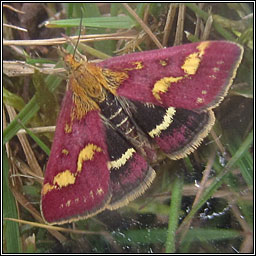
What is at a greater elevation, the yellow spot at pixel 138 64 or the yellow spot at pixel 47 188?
the yellow spot at pixel 138 64

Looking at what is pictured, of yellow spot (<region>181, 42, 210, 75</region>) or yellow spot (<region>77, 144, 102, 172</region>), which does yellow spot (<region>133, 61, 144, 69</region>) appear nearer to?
yellow spot (<region>181, 42, 210, 75</region>)

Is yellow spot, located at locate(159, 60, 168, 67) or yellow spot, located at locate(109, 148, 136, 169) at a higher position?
yellow spot, located at locate(159, 60, 168, 67)

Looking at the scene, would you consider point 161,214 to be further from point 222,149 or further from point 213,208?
point 222,149

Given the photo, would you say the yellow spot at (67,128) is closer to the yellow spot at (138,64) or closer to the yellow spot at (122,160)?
the yellow spot at (122,160)

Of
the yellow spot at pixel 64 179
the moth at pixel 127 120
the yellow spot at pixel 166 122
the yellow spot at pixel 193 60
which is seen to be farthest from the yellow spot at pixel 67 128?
the yellow spot at pixel 193 60

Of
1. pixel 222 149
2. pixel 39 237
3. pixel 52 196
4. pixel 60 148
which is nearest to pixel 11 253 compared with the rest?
pixel 39 237

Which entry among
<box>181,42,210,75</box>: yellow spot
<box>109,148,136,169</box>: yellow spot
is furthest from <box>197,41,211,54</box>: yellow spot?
<box>109,148,136,169</box>: yellow spot

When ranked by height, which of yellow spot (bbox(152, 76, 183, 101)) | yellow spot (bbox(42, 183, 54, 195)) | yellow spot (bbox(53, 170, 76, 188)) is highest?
yellow spot (bbox(152, 76, 183, 101))

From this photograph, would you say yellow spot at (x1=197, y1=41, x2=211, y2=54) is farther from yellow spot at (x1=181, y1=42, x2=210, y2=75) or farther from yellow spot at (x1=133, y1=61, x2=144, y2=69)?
yellow spot at (x1=133, y1=61, x2=144, y2=69)
